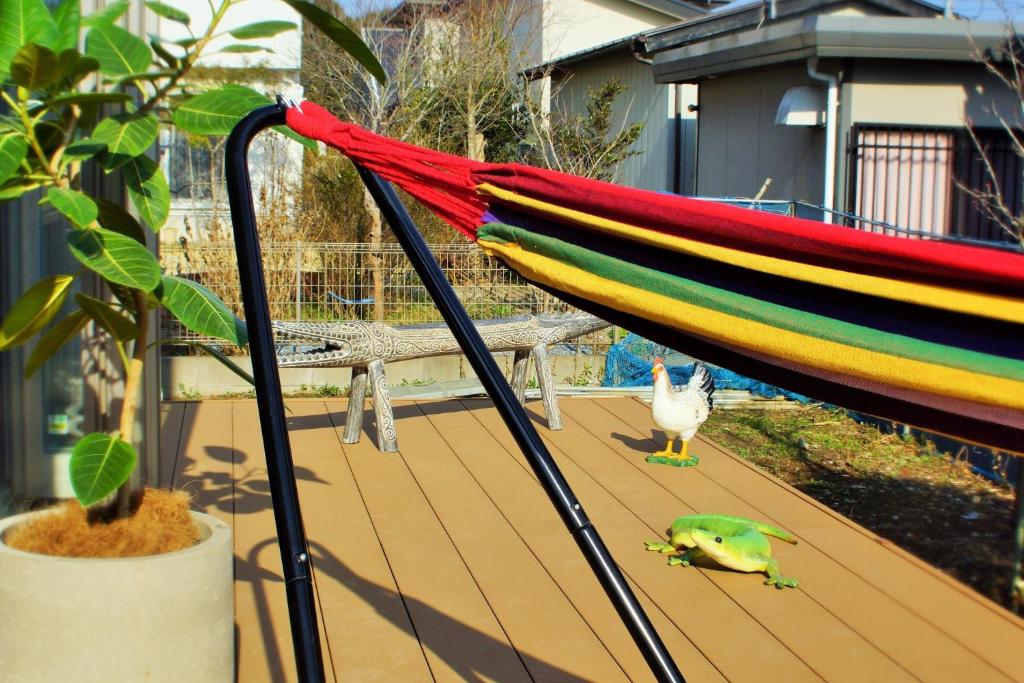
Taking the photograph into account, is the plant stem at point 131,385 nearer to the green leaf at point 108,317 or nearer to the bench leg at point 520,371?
the green leaf at point 108,317

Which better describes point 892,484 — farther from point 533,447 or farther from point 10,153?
point 10,153

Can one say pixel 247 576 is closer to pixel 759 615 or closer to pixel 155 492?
pixel 155 492

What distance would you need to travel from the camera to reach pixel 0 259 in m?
3.49

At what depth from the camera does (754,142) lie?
10.2 meters

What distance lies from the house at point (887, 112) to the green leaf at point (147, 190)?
23.0ft

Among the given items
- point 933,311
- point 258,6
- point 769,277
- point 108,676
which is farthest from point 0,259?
point 258,6

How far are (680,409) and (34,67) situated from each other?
351 cm

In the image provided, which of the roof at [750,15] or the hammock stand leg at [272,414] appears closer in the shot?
the hammock stand leg at [272,414]

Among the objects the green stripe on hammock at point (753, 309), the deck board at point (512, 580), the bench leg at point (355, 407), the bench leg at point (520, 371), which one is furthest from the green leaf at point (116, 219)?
the bench leg at point (520, 371)

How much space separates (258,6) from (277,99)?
1043cm

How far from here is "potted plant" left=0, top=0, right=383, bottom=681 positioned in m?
2.15

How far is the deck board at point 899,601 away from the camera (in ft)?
10.1

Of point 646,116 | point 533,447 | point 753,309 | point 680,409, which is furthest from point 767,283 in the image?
point 646,116

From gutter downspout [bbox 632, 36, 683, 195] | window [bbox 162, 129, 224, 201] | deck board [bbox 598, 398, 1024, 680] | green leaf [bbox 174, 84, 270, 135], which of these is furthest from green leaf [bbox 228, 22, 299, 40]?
gutter downspout [bbox 632, 36, 683, 195]
